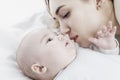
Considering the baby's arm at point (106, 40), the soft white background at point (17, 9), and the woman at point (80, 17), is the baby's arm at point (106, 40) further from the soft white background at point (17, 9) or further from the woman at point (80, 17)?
the soft white background at point (17, 9)

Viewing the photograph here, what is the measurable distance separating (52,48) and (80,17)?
0.19 metres

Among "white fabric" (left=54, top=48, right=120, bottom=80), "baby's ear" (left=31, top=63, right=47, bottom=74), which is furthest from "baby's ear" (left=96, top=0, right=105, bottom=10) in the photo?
"baby's ear" (left=31, top=63, right=47, bottom=74)

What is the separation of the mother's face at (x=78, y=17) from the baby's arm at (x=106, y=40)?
0.05 m

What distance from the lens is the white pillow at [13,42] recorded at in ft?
3.52

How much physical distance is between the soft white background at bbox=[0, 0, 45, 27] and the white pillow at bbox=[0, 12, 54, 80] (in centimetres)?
14

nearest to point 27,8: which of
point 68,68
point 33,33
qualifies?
point 33,33

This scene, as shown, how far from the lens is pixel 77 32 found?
3.84ft

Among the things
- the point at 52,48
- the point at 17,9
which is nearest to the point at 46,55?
the point at 52,48

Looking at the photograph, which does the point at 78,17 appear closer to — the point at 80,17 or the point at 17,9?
the point at 80,17

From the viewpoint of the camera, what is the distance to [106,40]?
111 cm

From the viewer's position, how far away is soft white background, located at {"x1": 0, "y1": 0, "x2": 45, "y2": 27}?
1601 mm

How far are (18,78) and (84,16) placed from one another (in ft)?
1.08

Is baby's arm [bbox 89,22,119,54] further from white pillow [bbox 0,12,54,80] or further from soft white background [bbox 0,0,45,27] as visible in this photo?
soft white background [bbox 0,0,45,27]

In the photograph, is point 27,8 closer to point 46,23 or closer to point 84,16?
point 46,23
